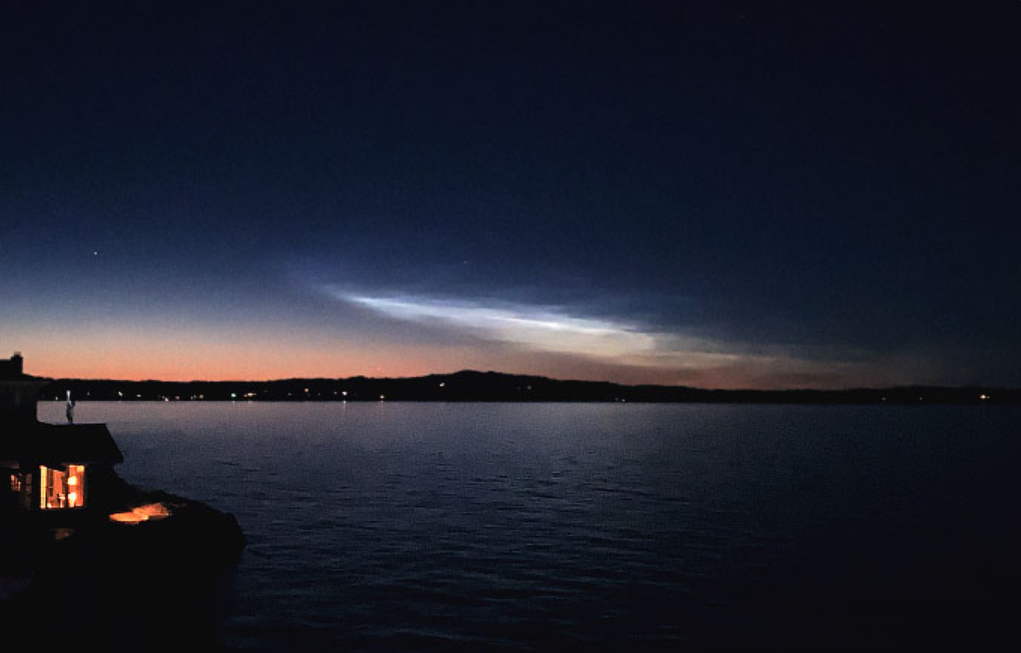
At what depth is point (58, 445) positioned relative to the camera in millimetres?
36438

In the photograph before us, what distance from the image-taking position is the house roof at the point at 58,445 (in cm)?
3494

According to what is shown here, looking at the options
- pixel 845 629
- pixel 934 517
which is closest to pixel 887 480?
pixel 934 517

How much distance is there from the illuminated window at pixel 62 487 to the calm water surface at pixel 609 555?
789 cm

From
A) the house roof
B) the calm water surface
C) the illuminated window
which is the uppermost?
the house roof

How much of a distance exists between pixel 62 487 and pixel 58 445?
9.70 ft

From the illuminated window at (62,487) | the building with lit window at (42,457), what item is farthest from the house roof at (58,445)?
the illuminated window at (62,487)

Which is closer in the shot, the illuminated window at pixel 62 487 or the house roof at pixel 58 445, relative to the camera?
the house roof at pixel 58 445

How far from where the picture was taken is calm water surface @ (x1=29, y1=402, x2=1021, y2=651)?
2933 centimetres

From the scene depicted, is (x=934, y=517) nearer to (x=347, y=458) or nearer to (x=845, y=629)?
(x=845, y=629)

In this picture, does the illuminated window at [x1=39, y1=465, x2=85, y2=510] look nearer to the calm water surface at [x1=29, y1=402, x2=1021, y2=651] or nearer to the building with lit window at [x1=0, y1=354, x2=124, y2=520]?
the building with lit window at [x1=0, y1=354, x2=124, y2=520]

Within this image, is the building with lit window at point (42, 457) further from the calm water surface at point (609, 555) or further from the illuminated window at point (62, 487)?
the calm water surface at point (609, 555)

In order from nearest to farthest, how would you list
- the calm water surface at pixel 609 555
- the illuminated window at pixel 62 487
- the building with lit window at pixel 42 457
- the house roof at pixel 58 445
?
1. the calm water surface at pixel 609 555
2. the house roof at pixel 58 445
3. the building with lit window at pixel 42 457
4. the illuminated window at pixel 62 487

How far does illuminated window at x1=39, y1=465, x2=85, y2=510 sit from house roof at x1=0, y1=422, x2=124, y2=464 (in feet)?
3.99

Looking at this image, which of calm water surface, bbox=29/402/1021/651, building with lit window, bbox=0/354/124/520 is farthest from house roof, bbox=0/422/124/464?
calm water surface, bbox=29/402/1021/651
